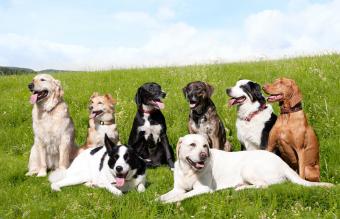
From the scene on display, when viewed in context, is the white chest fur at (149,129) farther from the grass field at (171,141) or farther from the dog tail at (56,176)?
the dog tail at (56,176)

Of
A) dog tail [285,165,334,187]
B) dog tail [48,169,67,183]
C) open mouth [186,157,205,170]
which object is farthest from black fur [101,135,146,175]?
dog tail [285,165,334,187]

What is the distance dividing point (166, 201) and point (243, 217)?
1385 mm

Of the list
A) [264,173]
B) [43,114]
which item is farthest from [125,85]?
[264,173]

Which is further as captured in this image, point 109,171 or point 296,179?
point 109,171

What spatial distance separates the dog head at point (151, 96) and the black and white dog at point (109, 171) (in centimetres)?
160

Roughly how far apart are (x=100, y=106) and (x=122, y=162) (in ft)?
9.24

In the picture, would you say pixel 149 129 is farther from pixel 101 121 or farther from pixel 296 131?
pixel 296 131

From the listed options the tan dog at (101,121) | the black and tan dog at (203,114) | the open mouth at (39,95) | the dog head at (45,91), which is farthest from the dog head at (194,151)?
the open mouth at (39,95)

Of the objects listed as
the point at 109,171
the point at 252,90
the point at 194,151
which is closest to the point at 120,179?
the point at 109,171

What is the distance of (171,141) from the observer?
504 inches

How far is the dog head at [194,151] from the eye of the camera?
8.23m

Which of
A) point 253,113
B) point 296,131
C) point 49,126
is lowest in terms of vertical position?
point 49,126

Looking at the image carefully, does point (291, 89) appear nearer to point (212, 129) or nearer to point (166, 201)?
point (212, 129)

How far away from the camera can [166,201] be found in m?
7.88
